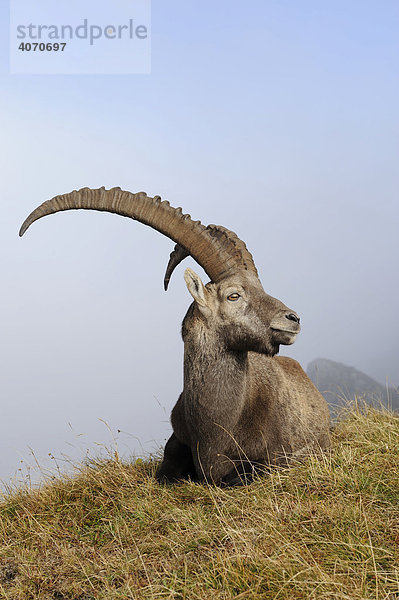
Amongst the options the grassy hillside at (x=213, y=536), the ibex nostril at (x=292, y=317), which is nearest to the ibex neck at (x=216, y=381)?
the ibex nostril at (x=292, y=317)

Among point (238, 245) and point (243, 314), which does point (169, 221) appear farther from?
point (243, 314)

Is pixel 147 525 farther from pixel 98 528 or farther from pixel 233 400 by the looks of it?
pixel 233 400

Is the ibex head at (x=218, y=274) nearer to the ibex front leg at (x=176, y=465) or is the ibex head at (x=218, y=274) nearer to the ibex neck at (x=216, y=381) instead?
the ibex neck at (x=216, y=381)

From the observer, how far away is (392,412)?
10797 mm

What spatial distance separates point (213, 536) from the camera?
531 centimetres

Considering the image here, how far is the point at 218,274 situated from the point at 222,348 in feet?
3.07

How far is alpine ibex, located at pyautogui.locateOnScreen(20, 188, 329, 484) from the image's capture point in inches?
265

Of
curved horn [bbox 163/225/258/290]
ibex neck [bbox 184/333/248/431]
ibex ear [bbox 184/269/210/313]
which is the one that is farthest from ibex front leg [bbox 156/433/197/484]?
curved horn [bbox 163/225/258/290]

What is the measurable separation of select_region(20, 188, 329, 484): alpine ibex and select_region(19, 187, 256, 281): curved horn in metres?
0.01

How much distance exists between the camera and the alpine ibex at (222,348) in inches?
265

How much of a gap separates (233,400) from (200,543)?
1989 millimetres

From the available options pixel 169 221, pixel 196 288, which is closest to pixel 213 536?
pixel 196 288

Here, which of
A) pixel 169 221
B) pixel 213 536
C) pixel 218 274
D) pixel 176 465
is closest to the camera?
pixel 213 536

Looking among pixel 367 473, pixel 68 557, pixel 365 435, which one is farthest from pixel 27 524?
pixel 365 435
